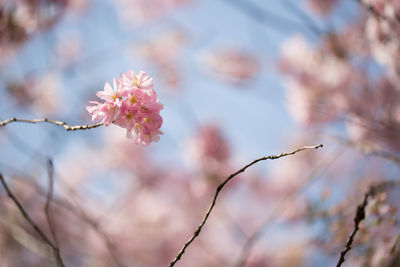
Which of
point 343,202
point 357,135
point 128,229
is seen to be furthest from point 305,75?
point 128,229

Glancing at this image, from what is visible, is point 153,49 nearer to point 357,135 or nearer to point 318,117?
point 318,117

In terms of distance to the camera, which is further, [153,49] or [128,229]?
[153,49]

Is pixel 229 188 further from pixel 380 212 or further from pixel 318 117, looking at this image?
pixel 380 212

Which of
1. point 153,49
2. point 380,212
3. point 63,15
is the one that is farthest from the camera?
point 153,49

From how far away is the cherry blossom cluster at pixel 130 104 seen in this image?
3.41ft

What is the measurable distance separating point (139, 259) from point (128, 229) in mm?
412

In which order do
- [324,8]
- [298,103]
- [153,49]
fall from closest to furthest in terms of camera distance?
[324,8] → [298,103] → [153,49]

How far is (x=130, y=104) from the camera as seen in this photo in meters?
1.06

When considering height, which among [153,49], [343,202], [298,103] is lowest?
[343,202]

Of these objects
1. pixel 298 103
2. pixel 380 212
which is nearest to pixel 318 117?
pixel 298 103

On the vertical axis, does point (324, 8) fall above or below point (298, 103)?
above

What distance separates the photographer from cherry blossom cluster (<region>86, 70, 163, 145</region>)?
3.41ft

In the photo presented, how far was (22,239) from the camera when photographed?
1.90 metres

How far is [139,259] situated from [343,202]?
3.25m
